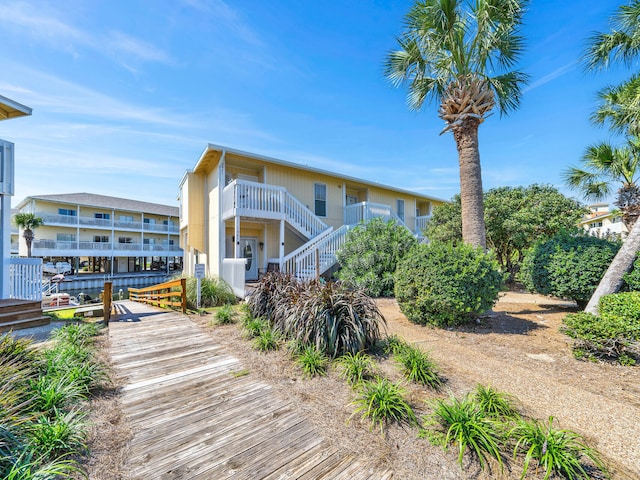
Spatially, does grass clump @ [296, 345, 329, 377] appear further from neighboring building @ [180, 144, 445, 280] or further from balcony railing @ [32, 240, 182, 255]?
balcony railing @ [32, 240, 182, 255]

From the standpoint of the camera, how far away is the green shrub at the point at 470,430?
237cm

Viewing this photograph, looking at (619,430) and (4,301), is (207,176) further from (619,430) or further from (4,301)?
(619,430)

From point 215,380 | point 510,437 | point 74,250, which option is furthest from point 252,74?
point 74,250

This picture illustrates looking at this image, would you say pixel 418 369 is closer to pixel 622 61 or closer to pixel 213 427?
pixel 213 427

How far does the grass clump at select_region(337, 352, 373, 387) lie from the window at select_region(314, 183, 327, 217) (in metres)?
11.6

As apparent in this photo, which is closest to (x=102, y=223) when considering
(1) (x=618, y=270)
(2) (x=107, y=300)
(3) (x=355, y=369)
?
(2) (x=107, y=300)

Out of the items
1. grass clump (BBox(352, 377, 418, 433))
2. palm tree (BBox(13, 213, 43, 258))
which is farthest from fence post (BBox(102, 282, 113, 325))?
palm tree (BBox(13, 213, 43, 258))

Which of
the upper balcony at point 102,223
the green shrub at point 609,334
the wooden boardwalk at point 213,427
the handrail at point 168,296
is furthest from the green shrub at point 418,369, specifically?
the upper balcony at point 102,223

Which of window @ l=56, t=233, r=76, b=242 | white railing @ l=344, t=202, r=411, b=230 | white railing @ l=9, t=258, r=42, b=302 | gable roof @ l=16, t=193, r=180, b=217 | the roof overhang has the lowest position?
white railing @ l=9, t=258, r=42, b=302

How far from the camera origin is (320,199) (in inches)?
602

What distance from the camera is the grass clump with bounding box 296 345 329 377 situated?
157 inches

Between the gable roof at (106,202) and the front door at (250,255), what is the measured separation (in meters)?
25.6

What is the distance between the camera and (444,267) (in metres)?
6.18

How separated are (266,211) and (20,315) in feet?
25.8
